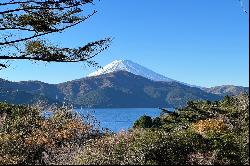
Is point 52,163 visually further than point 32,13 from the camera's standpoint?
No

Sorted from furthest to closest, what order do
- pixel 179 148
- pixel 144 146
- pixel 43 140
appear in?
pixel 43 140 < pixel 179 148 < pixel 144 146

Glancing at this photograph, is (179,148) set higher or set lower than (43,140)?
higher

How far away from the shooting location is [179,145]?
14.1 m

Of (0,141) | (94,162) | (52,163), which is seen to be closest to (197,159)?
(94,162)

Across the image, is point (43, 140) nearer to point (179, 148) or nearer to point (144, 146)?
point (144, 146)

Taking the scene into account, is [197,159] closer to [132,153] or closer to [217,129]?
[132,153]

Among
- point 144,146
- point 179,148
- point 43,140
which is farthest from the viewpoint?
point 43,140

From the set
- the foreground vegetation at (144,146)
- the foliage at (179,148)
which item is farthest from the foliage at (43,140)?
the foliage at (179,148)

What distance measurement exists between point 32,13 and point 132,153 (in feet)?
37.9

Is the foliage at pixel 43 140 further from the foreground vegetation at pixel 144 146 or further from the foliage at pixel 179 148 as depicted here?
the foliage at pixel 179 148

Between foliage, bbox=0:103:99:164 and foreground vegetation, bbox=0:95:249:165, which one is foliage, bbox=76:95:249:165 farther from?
foliage, bbox=0:103:99:164

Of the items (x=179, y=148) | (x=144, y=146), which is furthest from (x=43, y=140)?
(x=179, y=148)

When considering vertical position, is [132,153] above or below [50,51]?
below

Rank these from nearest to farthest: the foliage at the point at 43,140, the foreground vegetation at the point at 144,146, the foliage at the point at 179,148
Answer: the foliage at the point at 179,148, the foreground vegetation at the point at 144,146, the foliage at the point at 43,140
